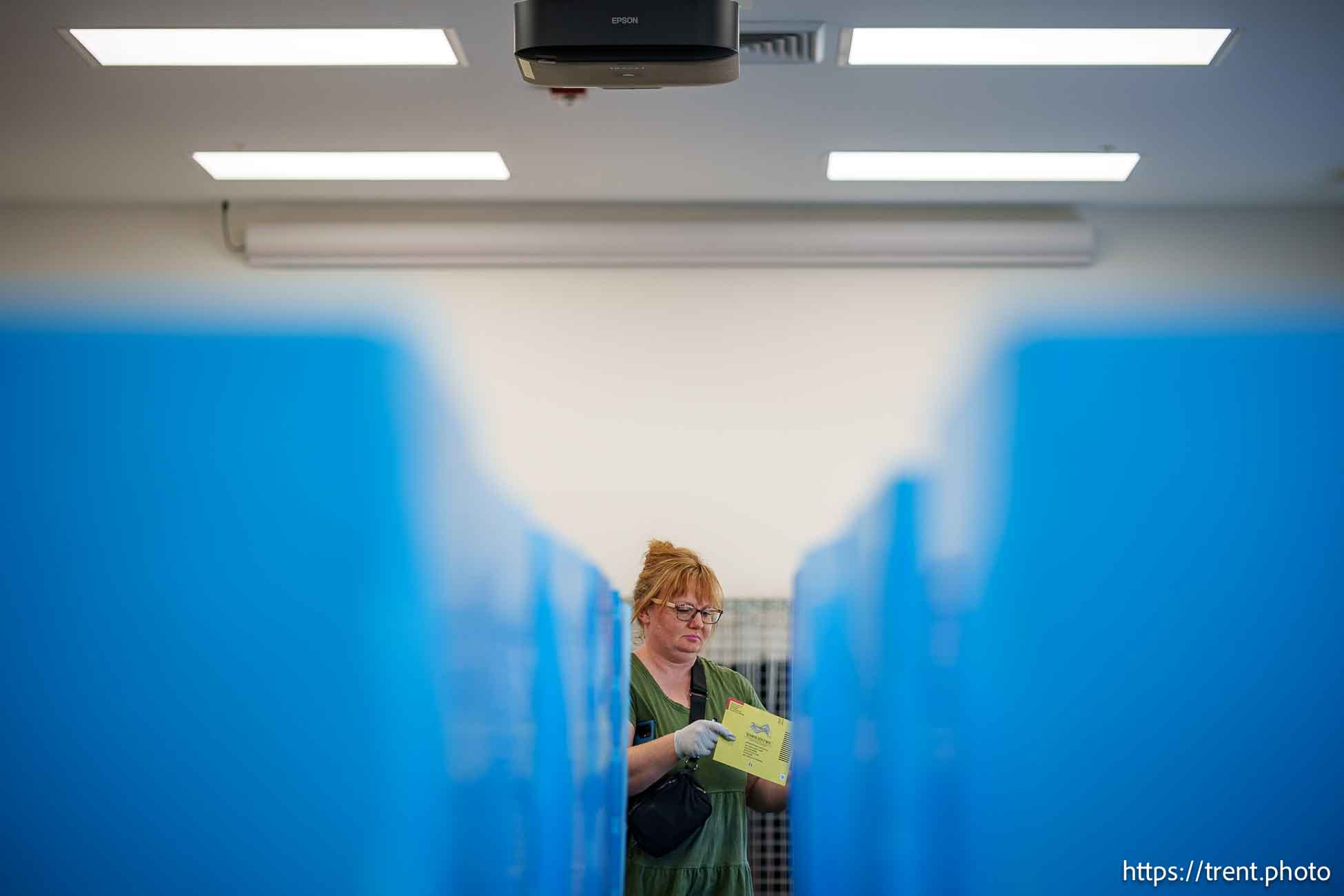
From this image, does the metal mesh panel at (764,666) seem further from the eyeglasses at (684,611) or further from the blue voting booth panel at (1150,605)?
the blue voting booth panel at (1150,605)

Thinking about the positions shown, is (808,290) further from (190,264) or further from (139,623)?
(139,623)

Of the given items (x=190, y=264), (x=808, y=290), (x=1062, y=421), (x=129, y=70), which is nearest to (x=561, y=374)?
(x=808, y=290)

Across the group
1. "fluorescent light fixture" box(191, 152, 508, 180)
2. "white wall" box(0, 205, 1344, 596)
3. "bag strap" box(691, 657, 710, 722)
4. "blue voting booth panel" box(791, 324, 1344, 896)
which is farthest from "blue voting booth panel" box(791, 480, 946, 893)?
"white wall" box(0, 205, 1344, 596)

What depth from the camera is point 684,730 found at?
2836 millimetres

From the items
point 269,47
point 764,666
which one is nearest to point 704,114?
point 269,47

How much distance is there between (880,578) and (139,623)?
0.59 meters

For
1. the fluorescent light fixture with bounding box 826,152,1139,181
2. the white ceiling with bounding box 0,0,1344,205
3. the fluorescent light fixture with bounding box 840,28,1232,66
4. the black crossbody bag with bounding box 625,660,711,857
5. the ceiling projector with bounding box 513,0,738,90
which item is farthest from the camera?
the fluorescent light fixture with bounding box 826,152,1139,181

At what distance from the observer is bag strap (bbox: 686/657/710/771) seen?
340 cm

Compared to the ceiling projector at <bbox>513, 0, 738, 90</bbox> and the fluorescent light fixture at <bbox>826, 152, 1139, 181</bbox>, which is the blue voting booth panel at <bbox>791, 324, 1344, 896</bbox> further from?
the fluorescent light fixture at <bbox>826, 152, 1139, 181</bbox>

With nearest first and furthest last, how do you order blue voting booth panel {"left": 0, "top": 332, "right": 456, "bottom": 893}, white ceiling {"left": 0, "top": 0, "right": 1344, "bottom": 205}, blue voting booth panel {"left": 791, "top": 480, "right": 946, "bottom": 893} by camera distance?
blue voting booth panel {"left": 0, "top": 332, "right": 456, "bottom": 893}
blue voting booth panel {"left": 791, "top": 480, "right": 946, "bottom": 893}
white ceiling {"left": 0, "top": 0, "right": 1344, "bottom": 205}

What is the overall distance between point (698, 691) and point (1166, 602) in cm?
288

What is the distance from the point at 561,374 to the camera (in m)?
5.39

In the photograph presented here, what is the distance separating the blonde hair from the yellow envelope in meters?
0.64

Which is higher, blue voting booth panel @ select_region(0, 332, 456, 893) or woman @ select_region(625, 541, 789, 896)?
blue voting booth panel @ select_region(0, 332, 456, 893)
